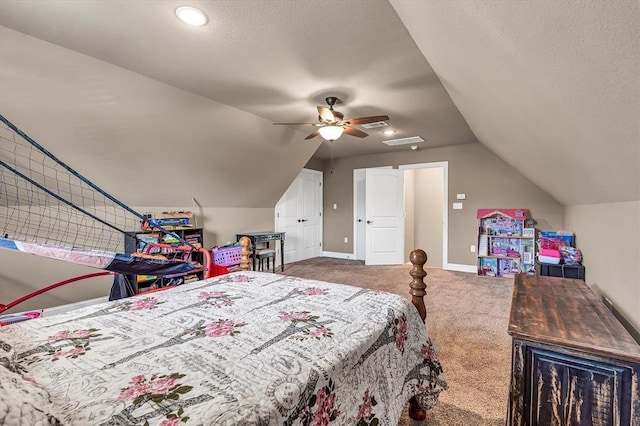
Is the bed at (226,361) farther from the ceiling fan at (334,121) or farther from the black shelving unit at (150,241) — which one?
the black shelving unit at (150,241)

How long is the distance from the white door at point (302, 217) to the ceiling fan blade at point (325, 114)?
10.4ft

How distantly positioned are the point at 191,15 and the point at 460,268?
5.57 meters

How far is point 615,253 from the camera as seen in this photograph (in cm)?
195

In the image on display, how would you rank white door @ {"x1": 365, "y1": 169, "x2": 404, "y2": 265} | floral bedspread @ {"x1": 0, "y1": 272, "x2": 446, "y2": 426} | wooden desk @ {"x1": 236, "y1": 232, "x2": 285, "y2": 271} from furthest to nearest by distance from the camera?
1. white door @ {"x1": 365, "y1": 169, "x2": 404, "y2": 265}
2. wooden desk @ {"x1": 236, "y1": 232, "x2": 285, "y2": 271}
3. floral bedspread @ {"x1": 0, "y1": 272, "x2": 446, "y2": 426}

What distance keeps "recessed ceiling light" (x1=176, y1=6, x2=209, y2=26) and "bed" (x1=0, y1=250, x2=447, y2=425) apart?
1692 mm

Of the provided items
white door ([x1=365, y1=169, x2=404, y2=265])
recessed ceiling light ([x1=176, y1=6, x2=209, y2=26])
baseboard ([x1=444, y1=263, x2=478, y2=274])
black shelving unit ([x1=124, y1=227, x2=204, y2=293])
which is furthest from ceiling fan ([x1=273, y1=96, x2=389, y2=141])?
baseboard ([x1=444, y1=263, x2=478, y2=274])

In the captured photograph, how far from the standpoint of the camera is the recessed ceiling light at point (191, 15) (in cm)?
178

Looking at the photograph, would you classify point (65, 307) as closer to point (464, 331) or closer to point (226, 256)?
point (226, 256)

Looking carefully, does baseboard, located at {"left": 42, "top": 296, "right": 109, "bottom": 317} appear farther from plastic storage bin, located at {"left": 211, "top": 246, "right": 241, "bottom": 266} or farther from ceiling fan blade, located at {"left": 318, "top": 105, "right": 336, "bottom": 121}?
ceiling fan blade, located at {"left": 318, "top": 105, "right": 336, "bottom": 121}

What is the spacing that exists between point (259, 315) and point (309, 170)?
18.3 feet

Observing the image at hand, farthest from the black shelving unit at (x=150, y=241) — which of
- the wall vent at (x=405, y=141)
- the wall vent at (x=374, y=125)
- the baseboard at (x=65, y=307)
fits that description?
the wall vent at (x=405, y=141)

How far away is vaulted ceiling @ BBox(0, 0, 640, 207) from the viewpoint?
1.06 metres

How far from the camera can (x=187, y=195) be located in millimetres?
4191

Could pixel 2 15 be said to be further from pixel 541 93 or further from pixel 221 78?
pixel 541 93
